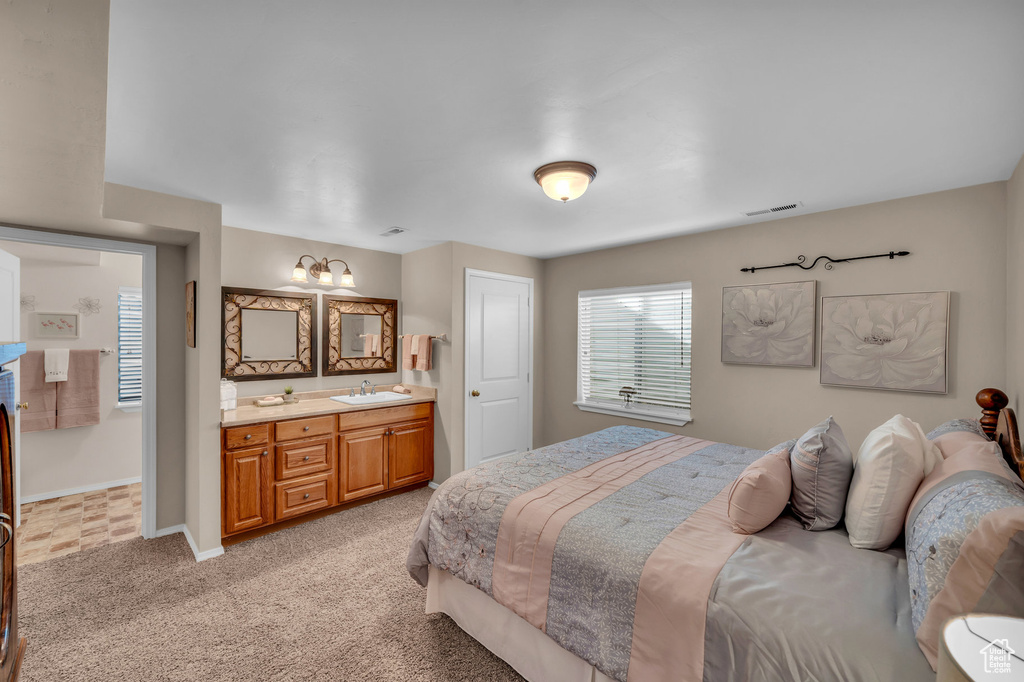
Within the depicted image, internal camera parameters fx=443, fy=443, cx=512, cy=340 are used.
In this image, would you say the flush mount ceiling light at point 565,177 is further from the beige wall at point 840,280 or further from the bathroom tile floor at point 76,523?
the bathroom tile floor at point 76,523

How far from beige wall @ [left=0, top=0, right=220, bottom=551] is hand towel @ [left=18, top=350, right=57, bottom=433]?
1644 millimetres

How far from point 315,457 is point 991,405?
420 centimetres

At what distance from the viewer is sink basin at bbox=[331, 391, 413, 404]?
4.00m

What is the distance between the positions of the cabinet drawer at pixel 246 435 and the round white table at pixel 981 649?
3.60 meters

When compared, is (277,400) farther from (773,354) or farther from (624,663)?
(773,354)

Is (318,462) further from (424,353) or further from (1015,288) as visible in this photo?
(1015,288)

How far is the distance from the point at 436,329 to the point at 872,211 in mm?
3534

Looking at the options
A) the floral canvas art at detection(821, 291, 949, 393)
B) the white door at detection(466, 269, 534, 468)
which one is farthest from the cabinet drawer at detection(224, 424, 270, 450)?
the floral canvas art at detection(821, 291, 949, 393)

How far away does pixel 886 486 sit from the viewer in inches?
58.7

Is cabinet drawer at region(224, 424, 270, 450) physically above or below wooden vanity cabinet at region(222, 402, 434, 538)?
above

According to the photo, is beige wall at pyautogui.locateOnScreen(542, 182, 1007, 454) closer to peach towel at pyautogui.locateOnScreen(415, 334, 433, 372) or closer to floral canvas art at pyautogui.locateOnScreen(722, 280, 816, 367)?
floral canvas art at pyautogui.locateOnScreen(722, 280, 816, 367)

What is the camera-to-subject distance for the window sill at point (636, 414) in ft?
13.0

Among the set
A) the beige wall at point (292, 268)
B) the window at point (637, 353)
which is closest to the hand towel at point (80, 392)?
the beige wall at point (292, 268)

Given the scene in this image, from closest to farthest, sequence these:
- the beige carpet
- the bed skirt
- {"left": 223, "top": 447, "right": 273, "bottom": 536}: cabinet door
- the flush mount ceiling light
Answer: the bed skirt < the beige carpet < the flush mount ceiling light < {"left": 223, "top": 447, "right": 273, "bottom": 536}: cabinet door
